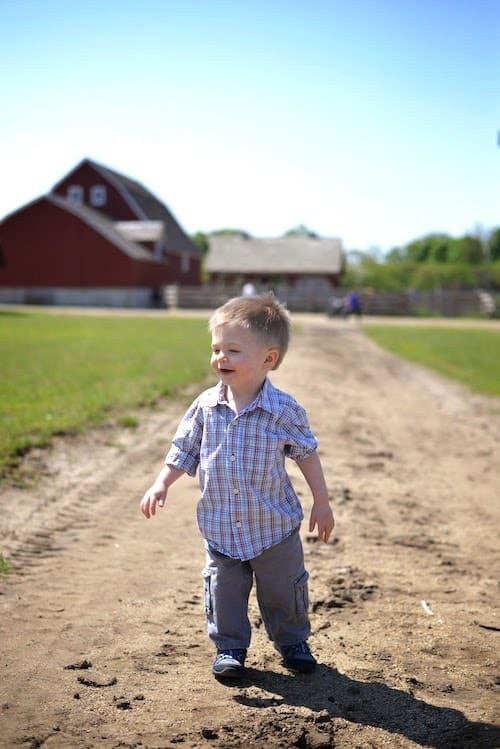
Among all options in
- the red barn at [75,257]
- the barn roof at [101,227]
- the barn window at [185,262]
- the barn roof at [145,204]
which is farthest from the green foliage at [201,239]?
the barn roof at [101,227]

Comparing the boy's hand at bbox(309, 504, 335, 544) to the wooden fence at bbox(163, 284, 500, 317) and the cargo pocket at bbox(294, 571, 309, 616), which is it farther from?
the wooden fence at bbox(163, 284, 500, 317)

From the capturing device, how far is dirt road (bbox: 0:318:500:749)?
3.01 m

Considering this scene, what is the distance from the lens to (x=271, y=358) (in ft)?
11.6

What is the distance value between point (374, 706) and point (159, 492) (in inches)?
48.6

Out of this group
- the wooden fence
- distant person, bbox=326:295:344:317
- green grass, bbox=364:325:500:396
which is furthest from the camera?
the wooden fence

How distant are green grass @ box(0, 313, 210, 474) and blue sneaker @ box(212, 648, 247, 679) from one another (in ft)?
12.8

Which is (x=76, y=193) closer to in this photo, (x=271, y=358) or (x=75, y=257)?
(x=75, y=257)

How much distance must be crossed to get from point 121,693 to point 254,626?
1.03m

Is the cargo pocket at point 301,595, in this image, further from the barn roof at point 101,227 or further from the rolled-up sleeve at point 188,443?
the barn roof at point 101,227

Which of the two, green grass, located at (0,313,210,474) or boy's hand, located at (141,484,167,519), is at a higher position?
boy's hand, located at (141,484,167,519)

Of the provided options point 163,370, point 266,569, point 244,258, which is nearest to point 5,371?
point 163,370

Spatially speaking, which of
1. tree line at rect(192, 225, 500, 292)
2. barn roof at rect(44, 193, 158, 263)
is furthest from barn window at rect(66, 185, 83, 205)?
tree line at rect(192, 225, 500, 292)

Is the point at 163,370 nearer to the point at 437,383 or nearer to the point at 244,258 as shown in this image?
the point at 437,383

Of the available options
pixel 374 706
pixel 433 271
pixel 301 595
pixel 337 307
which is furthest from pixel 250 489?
pixel 433 271
